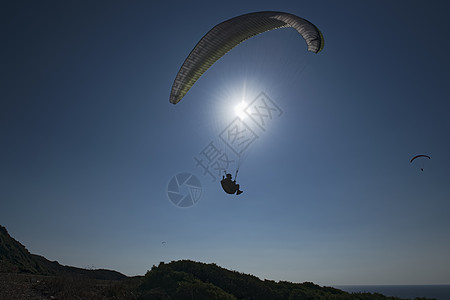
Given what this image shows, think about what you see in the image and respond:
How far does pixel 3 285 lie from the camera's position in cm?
1088

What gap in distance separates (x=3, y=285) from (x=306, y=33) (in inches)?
695

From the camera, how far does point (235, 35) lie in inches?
515

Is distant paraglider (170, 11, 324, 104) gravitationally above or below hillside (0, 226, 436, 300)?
above

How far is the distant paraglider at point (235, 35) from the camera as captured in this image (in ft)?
41.0

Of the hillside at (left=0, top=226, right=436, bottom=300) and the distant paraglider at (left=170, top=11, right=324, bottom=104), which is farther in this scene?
the distant paraglider at (left=170, top=11, right=324, bottom=104)

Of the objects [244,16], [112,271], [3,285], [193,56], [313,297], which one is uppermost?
[244,16]

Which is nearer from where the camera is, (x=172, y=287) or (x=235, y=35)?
(x=172, y=287)

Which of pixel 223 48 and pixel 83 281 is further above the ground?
pixel 223 48

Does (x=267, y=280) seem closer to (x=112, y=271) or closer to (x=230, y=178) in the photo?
(x=230, y=178)

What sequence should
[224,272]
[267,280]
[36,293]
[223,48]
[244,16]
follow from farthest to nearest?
[267,280]
[224,272]
[223,48]
[244,16]
[36,293]

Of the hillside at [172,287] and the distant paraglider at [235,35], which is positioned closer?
the hillside at [172,287]

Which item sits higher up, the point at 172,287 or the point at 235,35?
the point at 235,35

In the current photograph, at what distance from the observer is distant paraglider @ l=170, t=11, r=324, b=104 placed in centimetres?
1249

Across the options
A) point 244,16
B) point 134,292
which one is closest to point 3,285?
point 134,292
